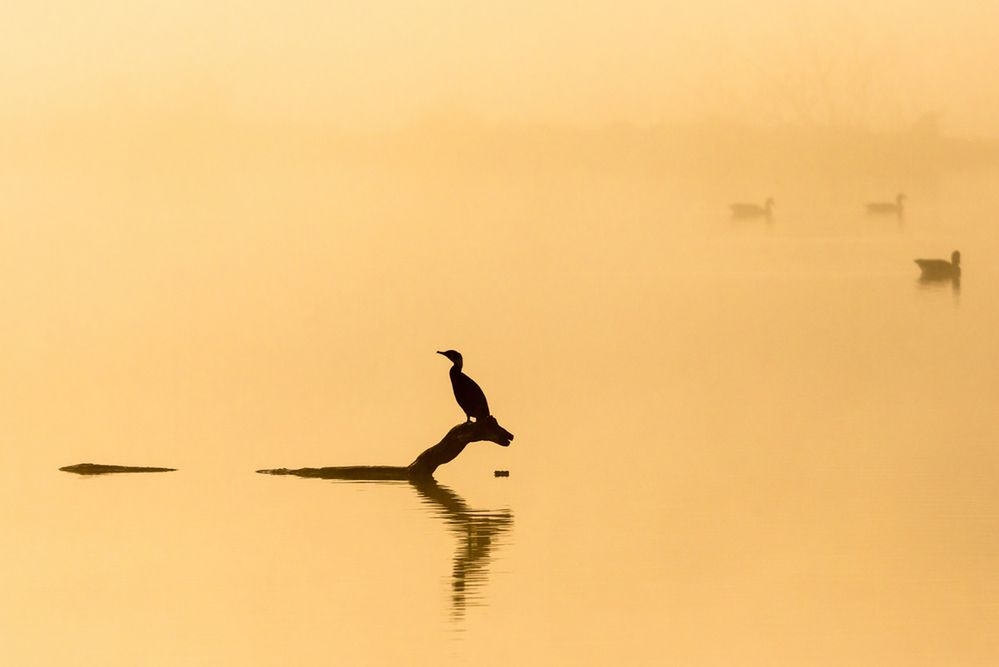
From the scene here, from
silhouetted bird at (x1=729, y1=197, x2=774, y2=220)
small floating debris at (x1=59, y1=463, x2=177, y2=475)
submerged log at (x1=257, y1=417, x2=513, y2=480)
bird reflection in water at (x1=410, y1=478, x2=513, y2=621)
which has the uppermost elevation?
silhouetted bird at (x1=729, y1=197, x2=774, y2=220)

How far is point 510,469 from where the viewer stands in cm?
1916

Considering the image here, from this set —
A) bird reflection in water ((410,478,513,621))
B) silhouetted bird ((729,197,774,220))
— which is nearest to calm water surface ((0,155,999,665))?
bird reflection in water ((410,478,513,621))

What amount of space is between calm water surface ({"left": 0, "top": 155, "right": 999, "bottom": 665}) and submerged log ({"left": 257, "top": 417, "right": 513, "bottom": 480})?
227mm

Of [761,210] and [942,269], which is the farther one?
[761,210]

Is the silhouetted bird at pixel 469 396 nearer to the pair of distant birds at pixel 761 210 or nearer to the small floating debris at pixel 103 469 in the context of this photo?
the small floating debris at pixel 103 469

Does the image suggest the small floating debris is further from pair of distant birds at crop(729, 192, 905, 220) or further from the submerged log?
pair of distant birds at crop(729, 192, 905, 220)

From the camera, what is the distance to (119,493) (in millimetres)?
17797

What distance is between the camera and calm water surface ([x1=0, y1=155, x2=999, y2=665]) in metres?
14.0

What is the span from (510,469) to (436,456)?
120cm

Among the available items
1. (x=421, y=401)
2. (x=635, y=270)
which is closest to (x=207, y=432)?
(x=421, y=401)

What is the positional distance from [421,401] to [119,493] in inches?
223

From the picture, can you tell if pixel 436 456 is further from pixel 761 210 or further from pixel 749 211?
pixel 749 211

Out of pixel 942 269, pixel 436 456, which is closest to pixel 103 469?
pixel 436 456

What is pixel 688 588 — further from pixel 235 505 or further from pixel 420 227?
pixel 420 227
